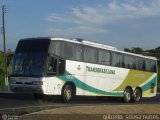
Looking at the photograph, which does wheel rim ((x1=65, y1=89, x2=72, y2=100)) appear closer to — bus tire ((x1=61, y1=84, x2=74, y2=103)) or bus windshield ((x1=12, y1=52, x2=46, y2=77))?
bus tire ((x1=61, y1=84, x2=74, y2=103))

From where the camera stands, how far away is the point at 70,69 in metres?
25.4

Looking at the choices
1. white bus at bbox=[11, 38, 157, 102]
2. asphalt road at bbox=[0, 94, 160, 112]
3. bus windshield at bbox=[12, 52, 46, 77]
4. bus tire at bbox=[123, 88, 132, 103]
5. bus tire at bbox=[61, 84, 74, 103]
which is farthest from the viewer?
bus tire at bbox=[123, 88, 132, 103]

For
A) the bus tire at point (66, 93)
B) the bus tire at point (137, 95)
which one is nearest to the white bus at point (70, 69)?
the bus tire at point (66, 93)

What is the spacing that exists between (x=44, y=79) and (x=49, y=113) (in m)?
6.52

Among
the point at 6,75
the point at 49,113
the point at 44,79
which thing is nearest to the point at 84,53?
the point at 44,79

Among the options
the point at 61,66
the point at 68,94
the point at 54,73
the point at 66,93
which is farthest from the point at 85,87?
the point at 54,73

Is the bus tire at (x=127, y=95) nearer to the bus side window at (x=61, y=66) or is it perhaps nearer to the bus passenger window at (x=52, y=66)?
the bus side window at (x=61, y=66)

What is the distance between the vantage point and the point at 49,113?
1739 centimetres

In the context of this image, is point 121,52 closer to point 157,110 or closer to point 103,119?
point 157,110

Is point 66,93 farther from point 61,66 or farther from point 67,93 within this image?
point 61,66

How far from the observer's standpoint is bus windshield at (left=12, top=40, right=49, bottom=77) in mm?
24047

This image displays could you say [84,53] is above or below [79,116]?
above

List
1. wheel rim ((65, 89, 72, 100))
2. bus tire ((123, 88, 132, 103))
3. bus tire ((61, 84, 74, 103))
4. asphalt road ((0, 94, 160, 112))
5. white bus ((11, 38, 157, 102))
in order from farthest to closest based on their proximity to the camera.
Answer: bus tire ((123, 88, 132, 103)) < wheel rim ((65, 89, 72, 100)) < bus tire ((61, 84, 74, 103)) < white bus ((11, 38, 157, 102)) < asphalt road ((0, 94, 160, 112))

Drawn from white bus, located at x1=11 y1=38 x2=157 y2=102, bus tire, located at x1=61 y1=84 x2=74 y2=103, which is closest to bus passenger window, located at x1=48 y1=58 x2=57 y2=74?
white bus, located at x1=11 y1=38 x2=157 y2=102
